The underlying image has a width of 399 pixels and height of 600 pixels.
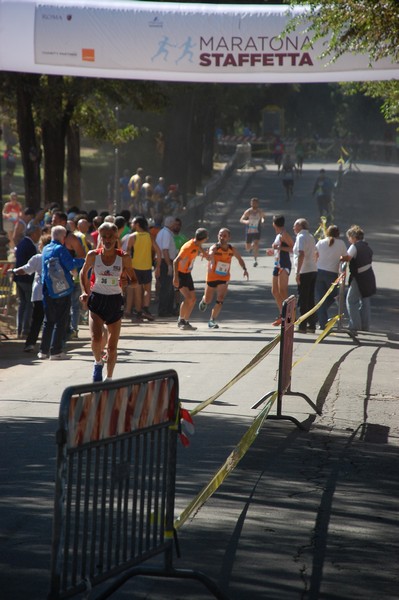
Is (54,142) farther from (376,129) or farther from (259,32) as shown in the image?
(376,129)

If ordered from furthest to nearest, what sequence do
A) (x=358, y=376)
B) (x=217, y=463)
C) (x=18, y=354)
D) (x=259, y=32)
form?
1. (x=259, y=32)
2. (x=18, y=354)
3. (x=358, y=376)
4. (x=217, y=463)

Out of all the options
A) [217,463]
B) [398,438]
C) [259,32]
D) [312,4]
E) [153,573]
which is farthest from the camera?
[259,32]

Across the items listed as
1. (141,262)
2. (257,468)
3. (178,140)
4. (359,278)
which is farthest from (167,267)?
(178,140)

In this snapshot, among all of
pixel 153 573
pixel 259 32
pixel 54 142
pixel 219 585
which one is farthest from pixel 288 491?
pixel 54 142

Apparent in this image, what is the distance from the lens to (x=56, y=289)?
52.7 feet

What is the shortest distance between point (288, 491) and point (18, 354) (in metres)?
9.09

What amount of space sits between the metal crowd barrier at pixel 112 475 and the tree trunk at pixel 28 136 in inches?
876

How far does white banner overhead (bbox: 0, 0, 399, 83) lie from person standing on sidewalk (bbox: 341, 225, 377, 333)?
2699 millimetres

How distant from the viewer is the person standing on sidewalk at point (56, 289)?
15.9m

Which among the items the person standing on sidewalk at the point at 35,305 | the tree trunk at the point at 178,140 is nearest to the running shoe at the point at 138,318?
the person standing on sidewalk at the point at 35,305

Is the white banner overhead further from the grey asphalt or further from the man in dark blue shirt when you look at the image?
the grey asphalt

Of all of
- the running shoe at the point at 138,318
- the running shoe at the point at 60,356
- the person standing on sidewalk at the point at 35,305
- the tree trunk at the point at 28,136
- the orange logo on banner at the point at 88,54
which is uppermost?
the orange logo on banner at the point at 88,54

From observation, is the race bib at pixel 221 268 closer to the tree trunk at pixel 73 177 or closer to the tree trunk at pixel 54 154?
the tree trunk at pixel 54 154

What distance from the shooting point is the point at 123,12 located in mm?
19578
